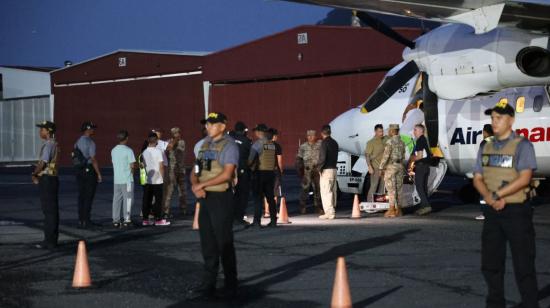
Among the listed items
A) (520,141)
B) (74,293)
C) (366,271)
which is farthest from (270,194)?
(520,141)

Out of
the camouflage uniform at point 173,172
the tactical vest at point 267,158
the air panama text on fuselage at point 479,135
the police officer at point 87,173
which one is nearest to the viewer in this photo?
the tactical vest at point 267,158

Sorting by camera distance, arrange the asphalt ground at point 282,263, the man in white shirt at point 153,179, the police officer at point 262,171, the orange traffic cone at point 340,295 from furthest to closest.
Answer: the man in white shirt at point 153,179
the police officer at point 262,171
the asphalt ground at point 282,263
the orange traffic cone at point 340,295

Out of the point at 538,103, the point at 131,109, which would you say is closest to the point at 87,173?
the point at 538,103

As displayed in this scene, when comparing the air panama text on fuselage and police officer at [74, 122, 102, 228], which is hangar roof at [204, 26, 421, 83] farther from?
police officer at [74, 122, 102, 228]

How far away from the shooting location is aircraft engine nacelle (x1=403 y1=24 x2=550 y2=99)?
49.5 feet

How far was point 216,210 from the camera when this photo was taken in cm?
872

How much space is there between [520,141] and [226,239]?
2.85 metres

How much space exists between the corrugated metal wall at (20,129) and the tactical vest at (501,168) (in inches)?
2213

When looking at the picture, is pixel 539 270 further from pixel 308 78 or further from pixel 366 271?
pixel 308 78

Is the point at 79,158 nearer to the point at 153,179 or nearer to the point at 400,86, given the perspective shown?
the point at 153,179

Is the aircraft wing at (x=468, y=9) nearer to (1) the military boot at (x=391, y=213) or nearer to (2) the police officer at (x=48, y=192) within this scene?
(2) the police officer at (x=48, y=192)

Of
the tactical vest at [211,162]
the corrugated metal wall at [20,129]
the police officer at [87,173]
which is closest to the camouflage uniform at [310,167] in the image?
the police officer at [87,173]

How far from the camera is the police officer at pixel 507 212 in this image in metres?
7.38

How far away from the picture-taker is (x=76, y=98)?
55.2 metres
